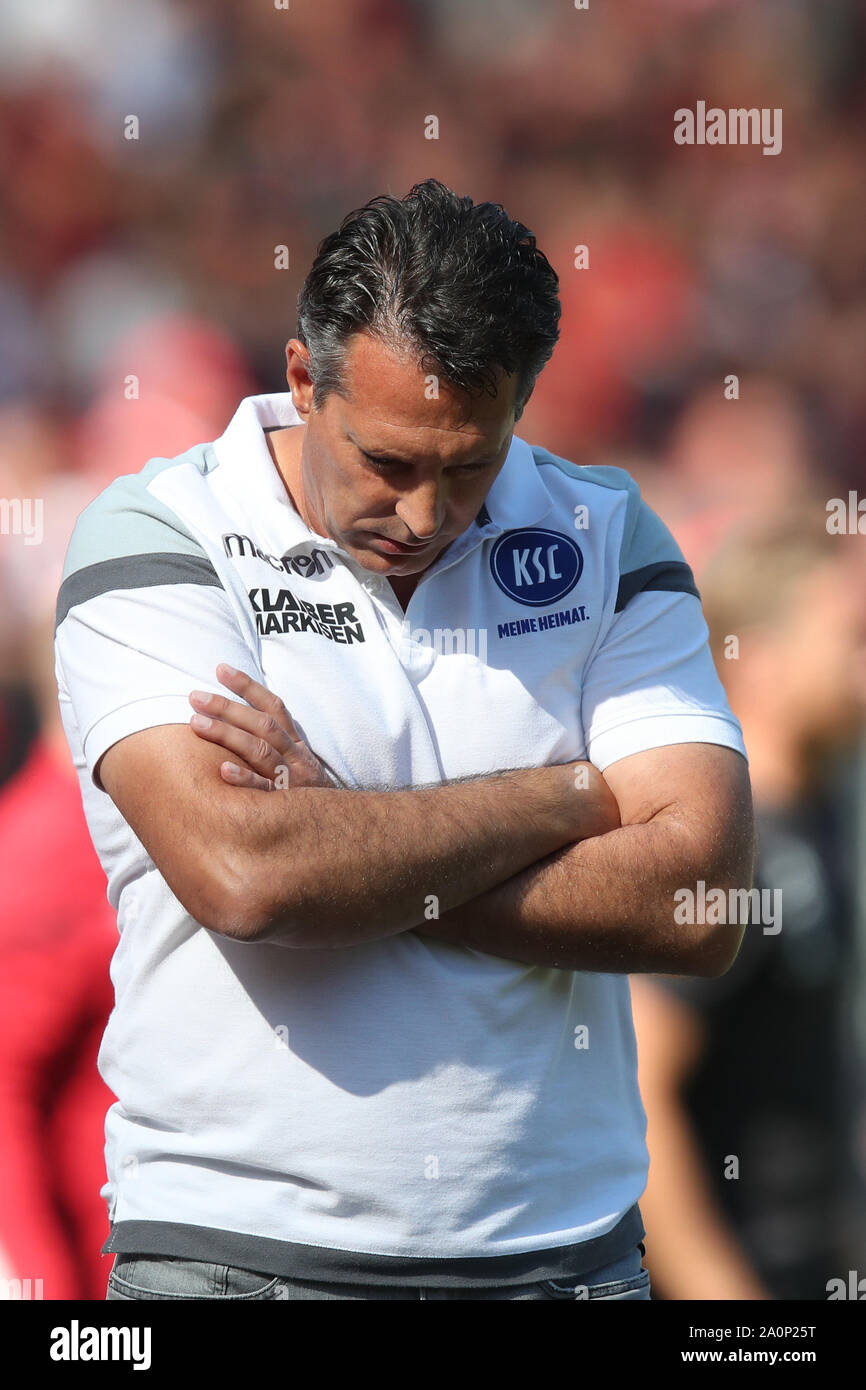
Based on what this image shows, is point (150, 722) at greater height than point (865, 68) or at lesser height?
lesser

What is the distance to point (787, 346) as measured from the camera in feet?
11.6

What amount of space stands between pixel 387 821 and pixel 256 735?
0.18 m

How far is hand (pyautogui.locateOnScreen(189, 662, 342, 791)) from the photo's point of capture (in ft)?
4.96

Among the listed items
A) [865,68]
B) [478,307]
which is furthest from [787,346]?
[478,307]

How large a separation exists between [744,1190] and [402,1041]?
1.59 meters

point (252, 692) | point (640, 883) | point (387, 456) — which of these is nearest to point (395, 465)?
point (387, 456)

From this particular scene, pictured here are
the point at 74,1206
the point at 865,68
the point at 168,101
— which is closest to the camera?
the point at 74,1206

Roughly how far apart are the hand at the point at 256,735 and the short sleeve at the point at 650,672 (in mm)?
390

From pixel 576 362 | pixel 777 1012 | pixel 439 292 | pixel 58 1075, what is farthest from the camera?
pixel 576 362

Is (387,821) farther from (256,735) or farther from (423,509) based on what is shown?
(423,509)

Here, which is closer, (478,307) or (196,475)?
(478,307)

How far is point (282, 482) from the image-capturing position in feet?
5.86
